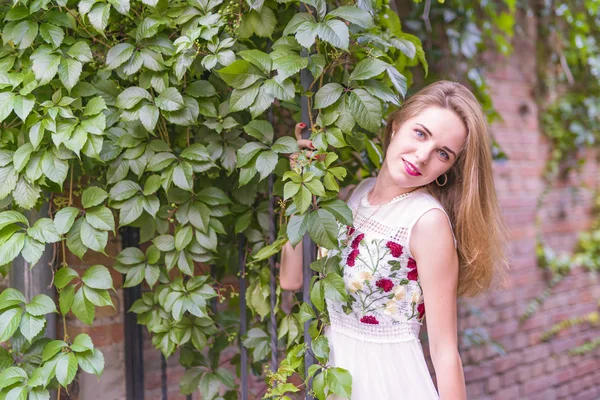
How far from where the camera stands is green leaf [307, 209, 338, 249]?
1355 millimetres

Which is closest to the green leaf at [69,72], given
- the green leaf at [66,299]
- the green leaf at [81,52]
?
the green leaf at [81,52]

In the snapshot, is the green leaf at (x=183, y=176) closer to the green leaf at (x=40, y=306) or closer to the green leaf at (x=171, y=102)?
the green leaf at (x=171, y=102)

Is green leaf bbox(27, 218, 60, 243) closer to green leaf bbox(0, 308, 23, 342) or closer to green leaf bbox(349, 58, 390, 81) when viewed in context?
green leaf bbox(0, 308, 23, 342)

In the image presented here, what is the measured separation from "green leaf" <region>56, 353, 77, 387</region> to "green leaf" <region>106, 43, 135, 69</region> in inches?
27.1

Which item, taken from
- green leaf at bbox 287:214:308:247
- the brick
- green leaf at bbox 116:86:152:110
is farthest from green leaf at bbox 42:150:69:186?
the brick

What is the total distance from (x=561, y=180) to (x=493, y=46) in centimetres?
110

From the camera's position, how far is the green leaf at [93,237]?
146 centimetres

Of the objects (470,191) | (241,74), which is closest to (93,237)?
(241,74)

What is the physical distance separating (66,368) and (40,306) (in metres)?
0.16

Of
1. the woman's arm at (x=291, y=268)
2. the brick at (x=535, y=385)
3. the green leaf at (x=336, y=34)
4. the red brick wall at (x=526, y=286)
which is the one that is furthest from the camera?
the brick at (x=535, y=385)

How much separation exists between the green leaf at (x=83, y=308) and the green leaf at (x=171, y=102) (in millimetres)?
489

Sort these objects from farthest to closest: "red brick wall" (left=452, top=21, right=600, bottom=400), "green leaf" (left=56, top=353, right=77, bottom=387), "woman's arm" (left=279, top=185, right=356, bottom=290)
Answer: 1. "red brick wall" (left=452, top=21, right=600, bottom=400)
2. "woman's arm" (left=279, top=185, right=356, bottom=290)
3. "green leaf" (left=56, top=353, right=77, bottom=387)

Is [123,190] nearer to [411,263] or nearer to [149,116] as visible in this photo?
[149,116]

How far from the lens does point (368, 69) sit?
1409mm
